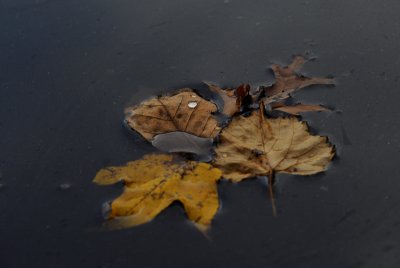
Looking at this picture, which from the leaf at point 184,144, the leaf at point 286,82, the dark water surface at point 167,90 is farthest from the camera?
the leaf at point 286,82

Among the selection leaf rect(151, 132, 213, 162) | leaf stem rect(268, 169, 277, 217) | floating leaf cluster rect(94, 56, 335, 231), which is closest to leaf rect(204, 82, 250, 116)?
floating leaf cluster rect(94, 56, 335, 231)

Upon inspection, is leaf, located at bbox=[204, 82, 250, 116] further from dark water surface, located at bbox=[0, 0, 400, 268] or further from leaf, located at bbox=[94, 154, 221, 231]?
leaf, located at bbox=[94, 154, 221, 231]

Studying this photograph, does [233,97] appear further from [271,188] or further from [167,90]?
[271,188]

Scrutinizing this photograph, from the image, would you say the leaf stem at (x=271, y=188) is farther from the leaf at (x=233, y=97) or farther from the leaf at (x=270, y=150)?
the leaf at (x=233, y=97)

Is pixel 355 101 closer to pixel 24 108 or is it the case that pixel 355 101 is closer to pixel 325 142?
pixel 325 142

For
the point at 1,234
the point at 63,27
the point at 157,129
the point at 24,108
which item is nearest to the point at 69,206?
the point at 1,234

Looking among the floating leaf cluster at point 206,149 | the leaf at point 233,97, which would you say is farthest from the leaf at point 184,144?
the leaf at point 233,97

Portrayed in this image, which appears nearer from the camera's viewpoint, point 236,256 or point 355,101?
point 236,256
